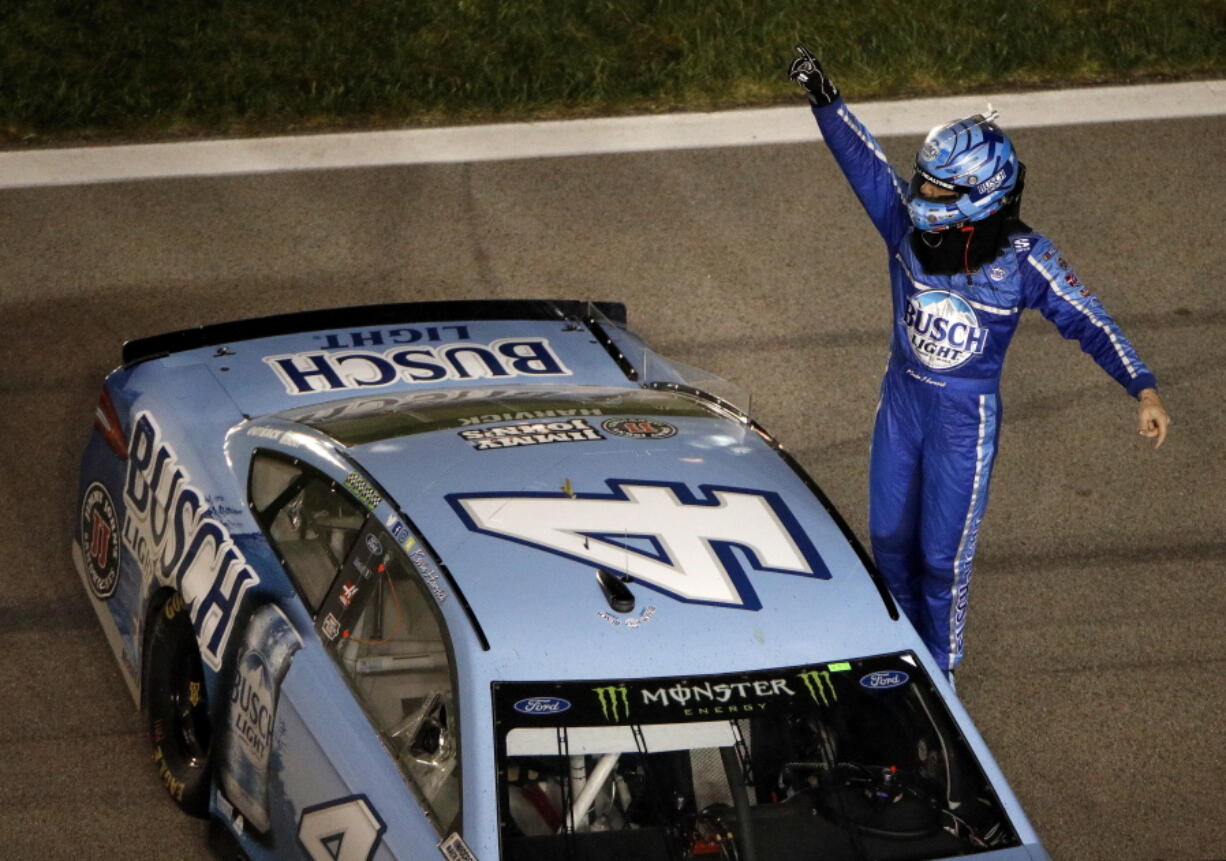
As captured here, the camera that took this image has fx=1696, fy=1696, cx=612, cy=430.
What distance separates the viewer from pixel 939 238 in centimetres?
543

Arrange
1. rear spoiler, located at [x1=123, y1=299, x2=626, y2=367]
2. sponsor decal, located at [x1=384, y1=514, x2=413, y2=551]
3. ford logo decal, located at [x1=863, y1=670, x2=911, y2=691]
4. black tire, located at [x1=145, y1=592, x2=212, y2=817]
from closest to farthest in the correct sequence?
ford logo decal, located at [x1=863, y1=670, x2=911, y2=691] < sponsor decal, located at [x1=384, y1=514, x2=413, y2=551] < black tire, located at [x1=145, y1=592, x2=212, y2=817] < rear spoiler, located at [x1=123, y1=299, x2=626, y2=367]

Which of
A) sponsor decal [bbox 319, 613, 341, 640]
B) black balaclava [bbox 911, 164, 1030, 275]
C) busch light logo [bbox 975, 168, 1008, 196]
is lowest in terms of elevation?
sponsor decal [bbox 319, 613, 341, 640]

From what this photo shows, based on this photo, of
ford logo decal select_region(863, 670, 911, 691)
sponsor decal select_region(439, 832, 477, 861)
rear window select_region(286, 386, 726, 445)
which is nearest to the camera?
sponsor decal select_region(439, 832, 477, 861)

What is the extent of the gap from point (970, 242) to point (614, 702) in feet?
7.10

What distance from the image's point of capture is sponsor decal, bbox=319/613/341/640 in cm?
452

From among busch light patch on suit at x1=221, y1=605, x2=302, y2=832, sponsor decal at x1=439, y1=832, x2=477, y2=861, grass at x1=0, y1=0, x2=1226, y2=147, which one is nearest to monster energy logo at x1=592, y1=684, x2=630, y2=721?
sponsor decal at x1=439, y1=832, x2=477, y2=861

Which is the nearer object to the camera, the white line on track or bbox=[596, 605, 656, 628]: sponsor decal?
bbox=[596, 605, 656, 628]: sponsor decal

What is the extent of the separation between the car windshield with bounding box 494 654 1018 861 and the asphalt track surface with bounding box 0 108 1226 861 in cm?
154

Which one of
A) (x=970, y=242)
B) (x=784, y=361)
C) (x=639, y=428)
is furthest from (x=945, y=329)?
(x=784, y=361)

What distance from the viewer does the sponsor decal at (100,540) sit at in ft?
18.8

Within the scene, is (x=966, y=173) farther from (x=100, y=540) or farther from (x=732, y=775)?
(x=100, y=540)

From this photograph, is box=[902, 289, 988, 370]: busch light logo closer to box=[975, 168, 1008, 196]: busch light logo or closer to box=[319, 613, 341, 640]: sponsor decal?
box=[975, 168, 1008, 196]: busch light logo

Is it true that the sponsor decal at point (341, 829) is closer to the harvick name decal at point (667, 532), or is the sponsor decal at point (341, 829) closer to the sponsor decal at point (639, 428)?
the harvick name decal at point (667, 532)

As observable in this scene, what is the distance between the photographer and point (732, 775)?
4105mm
